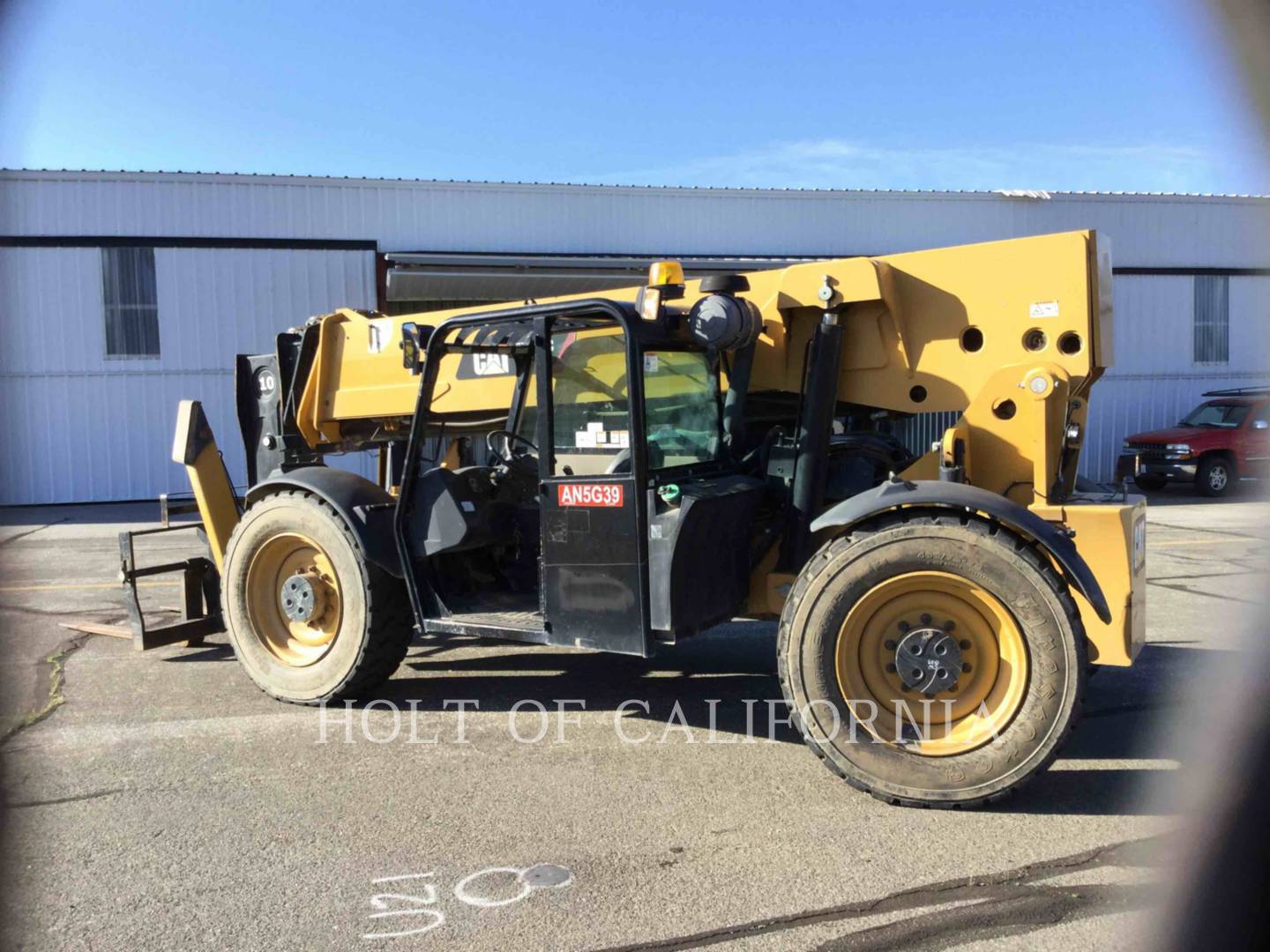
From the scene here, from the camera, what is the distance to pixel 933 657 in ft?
14.5

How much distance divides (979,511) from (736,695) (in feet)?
Result: 7.30

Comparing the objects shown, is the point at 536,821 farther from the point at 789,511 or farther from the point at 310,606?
the point at 310,606

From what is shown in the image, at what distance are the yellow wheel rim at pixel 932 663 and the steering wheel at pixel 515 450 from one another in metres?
2.33

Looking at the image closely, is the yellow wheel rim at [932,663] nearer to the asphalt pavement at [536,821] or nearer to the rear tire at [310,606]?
the asphalt pavement at [536,821]

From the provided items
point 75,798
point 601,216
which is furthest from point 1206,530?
point 75,798

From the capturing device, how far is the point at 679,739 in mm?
5262

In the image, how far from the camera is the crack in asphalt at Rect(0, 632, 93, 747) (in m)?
5.59

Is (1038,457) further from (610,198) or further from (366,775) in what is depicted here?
(610,198)

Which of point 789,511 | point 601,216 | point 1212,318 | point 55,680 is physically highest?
point 601,216

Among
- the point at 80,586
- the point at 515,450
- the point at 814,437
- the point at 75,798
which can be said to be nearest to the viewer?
the point at 75,798

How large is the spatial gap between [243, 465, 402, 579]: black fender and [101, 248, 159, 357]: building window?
48.1 ft

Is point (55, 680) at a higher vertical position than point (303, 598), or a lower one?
lower

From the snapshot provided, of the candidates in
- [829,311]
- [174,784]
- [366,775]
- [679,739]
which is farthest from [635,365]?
[174,784]

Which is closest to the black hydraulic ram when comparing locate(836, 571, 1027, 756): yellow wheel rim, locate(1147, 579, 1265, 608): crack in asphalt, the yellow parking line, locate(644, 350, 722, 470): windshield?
locate(644, 350, 722, 470): windshield
